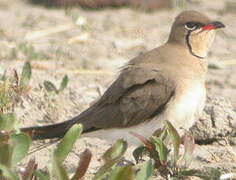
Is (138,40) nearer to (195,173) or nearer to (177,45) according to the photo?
(177,45)

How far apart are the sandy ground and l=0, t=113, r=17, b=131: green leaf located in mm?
595

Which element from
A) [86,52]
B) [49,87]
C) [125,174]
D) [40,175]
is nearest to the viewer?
[125,174]

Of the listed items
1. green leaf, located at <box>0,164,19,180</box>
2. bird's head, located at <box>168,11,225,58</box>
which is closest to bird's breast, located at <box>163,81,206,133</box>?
bird's head, located at <box>168,11,225,58</box>

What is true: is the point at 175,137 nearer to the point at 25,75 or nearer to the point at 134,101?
the point at 134,101

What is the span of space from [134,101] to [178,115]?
326 millimetres

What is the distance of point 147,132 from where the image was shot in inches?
186

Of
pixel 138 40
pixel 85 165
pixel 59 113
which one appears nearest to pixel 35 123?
pixel 59 113

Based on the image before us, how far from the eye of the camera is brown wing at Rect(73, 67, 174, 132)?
→ 15.5ft

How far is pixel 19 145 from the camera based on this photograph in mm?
3799

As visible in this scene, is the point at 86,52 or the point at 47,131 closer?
the point at 47,131

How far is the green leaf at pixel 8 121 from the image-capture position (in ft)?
13.1

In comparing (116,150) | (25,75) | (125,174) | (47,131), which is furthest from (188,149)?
(25,75)

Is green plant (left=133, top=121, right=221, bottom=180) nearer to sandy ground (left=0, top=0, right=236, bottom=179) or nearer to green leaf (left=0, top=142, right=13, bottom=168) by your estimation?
sandy ground (left=0, top=0, right=236, bottom=179)

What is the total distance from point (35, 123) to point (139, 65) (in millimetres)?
895
